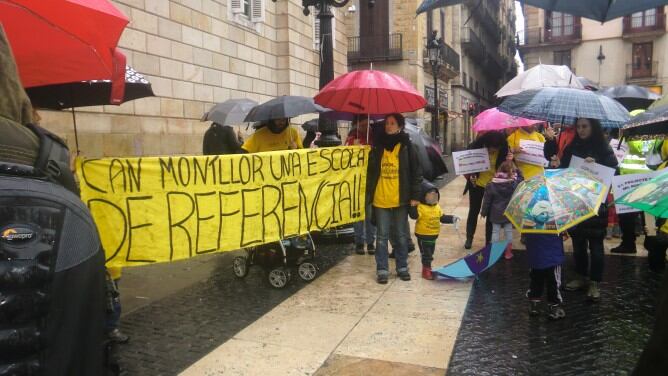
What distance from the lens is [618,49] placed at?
3944 centimetres

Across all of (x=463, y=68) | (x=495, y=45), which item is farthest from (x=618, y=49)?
(x=495, y=45)

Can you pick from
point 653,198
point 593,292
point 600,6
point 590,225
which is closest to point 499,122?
point 590,225

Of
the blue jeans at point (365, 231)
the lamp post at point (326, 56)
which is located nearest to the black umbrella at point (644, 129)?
the blue jeans at point (365, 231)

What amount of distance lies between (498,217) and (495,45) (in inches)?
2156

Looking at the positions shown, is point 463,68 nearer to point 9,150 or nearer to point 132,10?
point 132,10

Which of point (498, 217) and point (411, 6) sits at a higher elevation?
point (411, 6)

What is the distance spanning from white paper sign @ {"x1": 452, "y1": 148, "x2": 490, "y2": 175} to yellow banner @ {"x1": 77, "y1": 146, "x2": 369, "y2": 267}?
145cm

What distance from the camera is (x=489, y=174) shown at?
7176mm

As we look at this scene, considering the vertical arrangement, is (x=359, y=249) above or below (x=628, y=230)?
below

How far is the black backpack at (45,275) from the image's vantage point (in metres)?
1.28

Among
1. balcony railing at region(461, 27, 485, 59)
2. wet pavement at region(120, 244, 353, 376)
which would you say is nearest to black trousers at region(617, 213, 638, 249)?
wet pavement at region(120, 244, 353, 376)

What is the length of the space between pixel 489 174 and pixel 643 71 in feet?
125

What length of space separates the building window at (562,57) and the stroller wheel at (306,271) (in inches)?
1609

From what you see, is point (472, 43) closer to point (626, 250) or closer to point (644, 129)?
point (626, 250)
